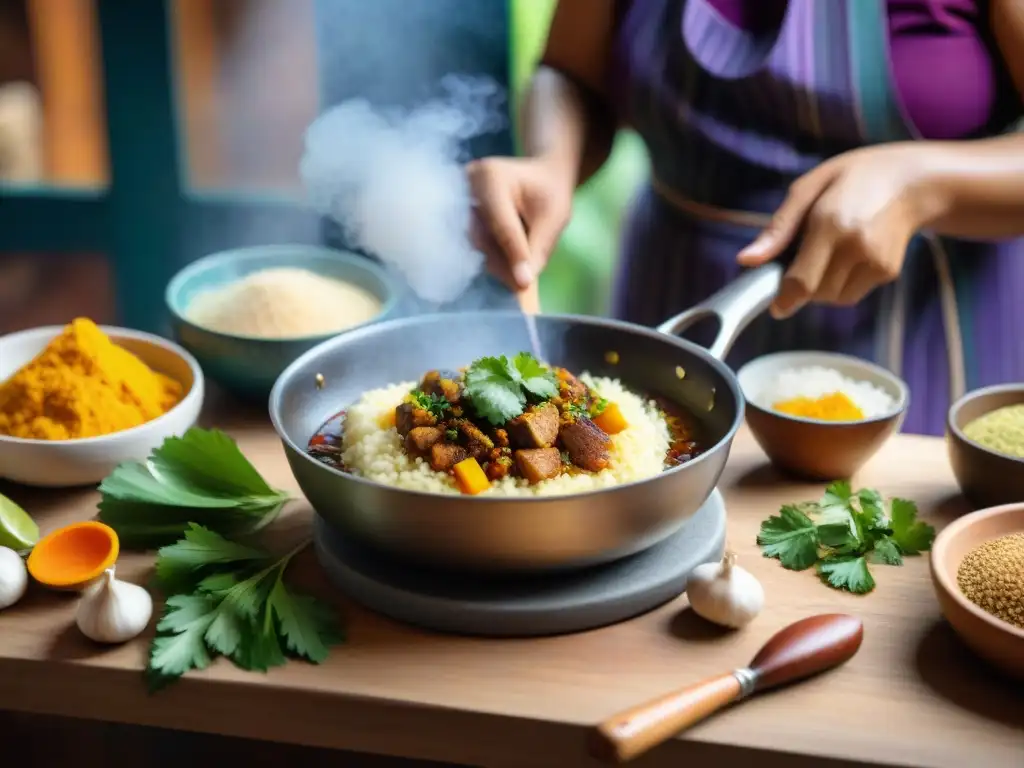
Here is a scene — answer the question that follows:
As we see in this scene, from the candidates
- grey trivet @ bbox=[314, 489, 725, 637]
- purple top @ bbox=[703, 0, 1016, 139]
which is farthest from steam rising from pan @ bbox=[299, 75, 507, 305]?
purple top @ bbox=[703, 0, 1016, 139]

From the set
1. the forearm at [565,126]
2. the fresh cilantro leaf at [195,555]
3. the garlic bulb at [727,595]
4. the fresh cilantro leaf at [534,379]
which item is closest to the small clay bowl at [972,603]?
the garlic bulb at [727,595]

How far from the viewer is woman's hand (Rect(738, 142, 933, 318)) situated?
181 cm

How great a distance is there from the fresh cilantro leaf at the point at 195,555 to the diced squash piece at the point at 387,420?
0.26 metres

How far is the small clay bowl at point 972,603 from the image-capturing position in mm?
1203

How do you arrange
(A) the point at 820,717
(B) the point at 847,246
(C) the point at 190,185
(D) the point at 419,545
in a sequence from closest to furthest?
(A) the point at 820,717
(D) the point at 419,545
(B) the point at 847,246
(C) the point at 190,185

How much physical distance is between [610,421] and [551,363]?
33 centimetres

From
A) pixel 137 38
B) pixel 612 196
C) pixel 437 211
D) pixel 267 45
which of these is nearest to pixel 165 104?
pixel 137 38

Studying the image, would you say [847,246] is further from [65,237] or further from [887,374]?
[65,237]

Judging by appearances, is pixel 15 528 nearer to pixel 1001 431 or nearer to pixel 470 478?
pixel 470 478

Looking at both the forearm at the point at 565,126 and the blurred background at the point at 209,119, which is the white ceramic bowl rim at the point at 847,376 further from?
the blurred background at the point at 209,119

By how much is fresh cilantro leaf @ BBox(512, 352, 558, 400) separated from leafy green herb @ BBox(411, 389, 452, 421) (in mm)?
113

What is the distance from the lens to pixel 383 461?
150 cm

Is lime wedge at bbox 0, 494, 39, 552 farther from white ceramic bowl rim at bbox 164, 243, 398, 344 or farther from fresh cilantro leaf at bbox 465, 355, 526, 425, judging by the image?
fresh cilantro leaf at bbox 465, 355, 526, 425

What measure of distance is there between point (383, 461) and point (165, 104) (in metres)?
2.48
